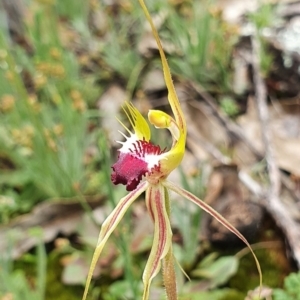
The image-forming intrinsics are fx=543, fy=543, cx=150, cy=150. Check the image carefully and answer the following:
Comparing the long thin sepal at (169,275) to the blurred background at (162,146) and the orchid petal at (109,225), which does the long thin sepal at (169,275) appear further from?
the blurred background at (162,146)

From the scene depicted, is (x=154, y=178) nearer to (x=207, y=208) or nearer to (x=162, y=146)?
(x=207, y=208)

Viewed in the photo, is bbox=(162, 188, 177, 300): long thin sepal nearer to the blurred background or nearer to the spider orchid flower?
the spider orchid flower

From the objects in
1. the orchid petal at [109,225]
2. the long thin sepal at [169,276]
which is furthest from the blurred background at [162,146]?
the orchid petal at [109,225]

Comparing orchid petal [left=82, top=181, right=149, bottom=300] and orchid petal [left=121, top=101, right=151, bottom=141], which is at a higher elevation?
orchid petal [left=121, top=101, right=151, bottom=141]

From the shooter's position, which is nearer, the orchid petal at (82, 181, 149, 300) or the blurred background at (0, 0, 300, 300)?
the orchid petal at (82, 181, 149, 300)

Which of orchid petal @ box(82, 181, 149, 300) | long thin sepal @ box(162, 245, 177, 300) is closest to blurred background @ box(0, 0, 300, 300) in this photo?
long thin sepal @ box(162, 245, 177, 300)
